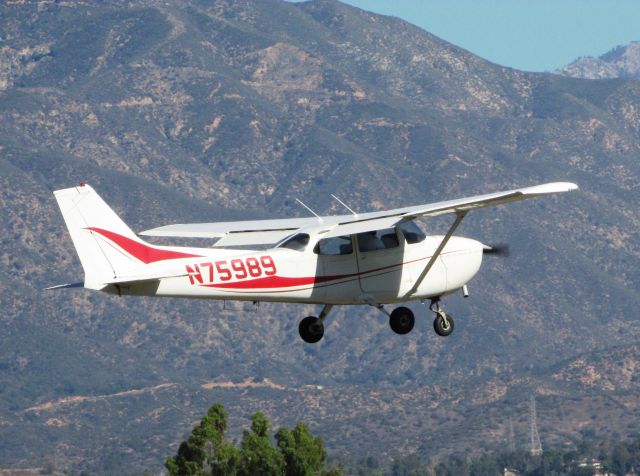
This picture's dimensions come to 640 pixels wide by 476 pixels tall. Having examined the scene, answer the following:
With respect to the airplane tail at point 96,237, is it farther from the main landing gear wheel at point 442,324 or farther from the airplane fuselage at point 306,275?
the main landing gear wheel at point 442,324

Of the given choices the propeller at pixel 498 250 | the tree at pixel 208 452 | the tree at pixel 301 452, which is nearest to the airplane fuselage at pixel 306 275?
the propeller at pixel 498 250

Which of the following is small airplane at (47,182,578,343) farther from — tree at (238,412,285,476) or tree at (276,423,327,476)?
tree at (276,423,327,476)

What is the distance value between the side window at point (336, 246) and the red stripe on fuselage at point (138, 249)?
3.77m

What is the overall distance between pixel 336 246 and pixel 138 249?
530 cm

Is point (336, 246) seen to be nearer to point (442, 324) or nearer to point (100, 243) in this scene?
point (442, 324)

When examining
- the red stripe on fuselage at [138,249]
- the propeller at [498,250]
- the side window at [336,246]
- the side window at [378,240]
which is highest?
the propeller at [498,250]

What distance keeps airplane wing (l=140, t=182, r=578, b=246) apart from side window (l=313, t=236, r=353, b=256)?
14.1 inches

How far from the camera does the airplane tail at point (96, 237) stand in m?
44.2

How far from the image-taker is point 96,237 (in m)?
44.6

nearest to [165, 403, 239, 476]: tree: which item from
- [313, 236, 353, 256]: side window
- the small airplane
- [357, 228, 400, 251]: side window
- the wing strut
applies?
the small airplane

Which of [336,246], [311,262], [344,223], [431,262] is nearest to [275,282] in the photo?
[311,262]

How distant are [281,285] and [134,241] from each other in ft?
13.4

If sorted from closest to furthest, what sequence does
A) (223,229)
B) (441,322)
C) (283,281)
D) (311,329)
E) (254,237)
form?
(283,281)
(311,329)
(441,322)
(254,237)
(223,229)

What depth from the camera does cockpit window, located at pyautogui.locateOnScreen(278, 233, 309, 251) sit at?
47.3 m
